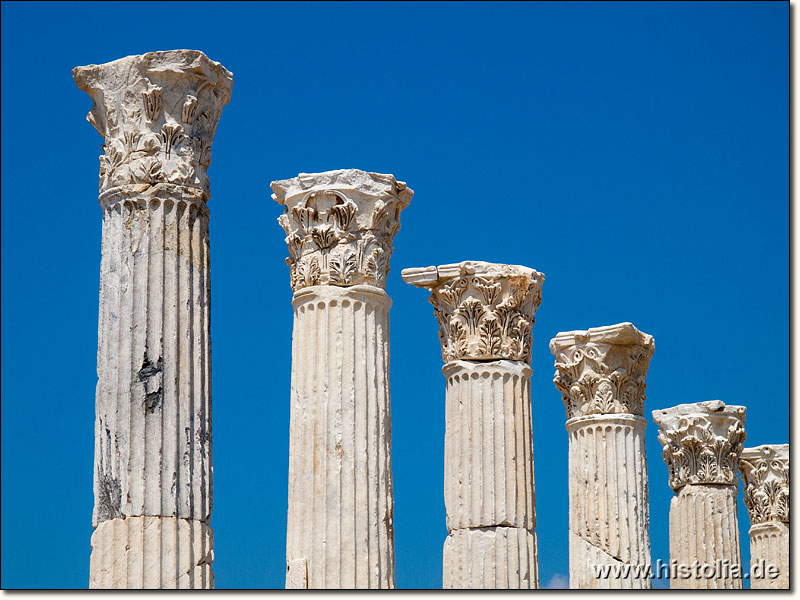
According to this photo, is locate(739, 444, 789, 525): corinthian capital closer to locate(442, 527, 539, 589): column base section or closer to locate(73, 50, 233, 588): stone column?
locate(442, 527, 539, 589): column base section

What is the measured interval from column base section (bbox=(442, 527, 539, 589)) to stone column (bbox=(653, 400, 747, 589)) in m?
10.6

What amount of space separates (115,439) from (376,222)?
24.3 ft

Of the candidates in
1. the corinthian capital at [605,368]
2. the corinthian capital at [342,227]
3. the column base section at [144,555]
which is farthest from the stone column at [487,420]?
the column base section at [144,555]

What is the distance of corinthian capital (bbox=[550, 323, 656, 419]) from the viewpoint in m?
35.1

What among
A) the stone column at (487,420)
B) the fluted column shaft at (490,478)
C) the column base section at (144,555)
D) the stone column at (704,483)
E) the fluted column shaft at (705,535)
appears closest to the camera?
the column base section at (144,555)

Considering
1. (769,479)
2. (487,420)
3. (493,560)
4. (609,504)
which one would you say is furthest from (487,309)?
(769,479)

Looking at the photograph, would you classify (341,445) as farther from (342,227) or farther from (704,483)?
(704,483)

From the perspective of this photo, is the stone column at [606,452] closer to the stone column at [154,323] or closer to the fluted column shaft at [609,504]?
the fluted column shaft at [609,504]

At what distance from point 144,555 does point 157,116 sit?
531 cm

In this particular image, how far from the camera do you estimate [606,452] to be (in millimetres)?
34781

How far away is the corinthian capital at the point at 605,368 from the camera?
35.1 metres

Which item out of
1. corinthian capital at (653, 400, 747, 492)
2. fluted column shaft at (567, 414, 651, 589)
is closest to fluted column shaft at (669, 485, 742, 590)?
corinthian capital at (653, 400, 747, 492)

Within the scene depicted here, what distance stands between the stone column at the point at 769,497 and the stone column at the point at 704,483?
5552mm

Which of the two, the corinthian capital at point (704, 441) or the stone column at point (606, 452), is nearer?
the stone column at point (606, 452)
